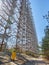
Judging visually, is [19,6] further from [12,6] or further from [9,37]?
[9,37]

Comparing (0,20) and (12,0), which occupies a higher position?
(12,0)

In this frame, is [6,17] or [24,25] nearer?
[6,17]

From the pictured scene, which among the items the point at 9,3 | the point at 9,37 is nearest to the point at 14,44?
the point at 9,37

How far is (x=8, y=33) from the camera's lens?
22.6 metres

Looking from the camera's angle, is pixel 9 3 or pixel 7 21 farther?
pixel 9 3

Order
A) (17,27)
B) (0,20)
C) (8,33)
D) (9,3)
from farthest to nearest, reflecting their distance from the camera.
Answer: (17,27) → (9,3) → (8,33) → (0,20)

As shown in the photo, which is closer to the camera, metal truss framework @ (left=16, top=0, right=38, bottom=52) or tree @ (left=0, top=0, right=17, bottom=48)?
Result: tree @ (left=0, top=0, right=17, bottom=48)

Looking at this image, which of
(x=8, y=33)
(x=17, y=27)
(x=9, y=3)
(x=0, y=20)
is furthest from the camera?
(x=17, y=27)

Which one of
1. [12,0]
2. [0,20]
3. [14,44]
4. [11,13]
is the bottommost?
[14,44]

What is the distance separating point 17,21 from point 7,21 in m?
6.39

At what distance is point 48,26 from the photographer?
2305cm

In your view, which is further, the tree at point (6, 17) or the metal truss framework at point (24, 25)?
the metal truss framework at point (24, 25)

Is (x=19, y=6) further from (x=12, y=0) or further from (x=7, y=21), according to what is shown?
(x=7, y=21)

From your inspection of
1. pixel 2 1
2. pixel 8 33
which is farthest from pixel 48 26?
pixel 2 1
